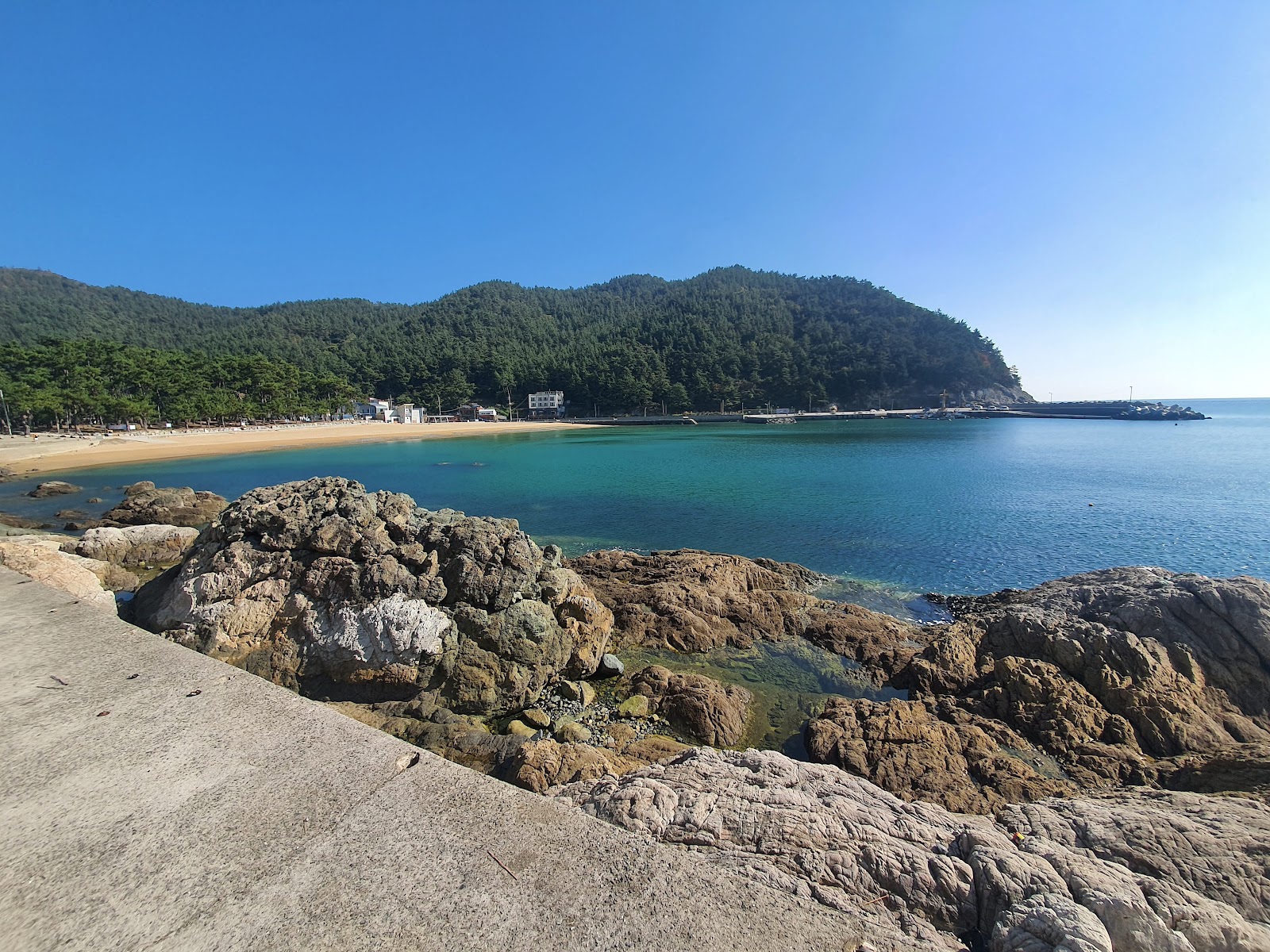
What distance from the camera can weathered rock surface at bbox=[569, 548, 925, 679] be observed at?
10859 mm

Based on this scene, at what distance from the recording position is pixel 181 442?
5572cm

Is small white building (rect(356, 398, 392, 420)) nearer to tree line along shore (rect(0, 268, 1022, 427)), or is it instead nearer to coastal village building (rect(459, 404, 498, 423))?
tree line along shore (rect(0, 268, 1022, 427))

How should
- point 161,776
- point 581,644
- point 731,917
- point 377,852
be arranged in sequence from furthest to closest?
1. point 581,644
2. point 161,776
3. point 377,852
4. point 731,917

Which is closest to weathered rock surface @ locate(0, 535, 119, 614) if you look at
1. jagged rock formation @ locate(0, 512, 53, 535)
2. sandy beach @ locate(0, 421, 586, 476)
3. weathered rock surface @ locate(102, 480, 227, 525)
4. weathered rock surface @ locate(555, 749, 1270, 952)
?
weathered rock surface @ locate(555, 749, 1270, 952)

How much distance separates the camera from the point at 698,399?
12175 cm

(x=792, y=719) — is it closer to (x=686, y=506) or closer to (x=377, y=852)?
(x=377, y=852)

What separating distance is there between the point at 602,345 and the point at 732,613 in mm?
132795

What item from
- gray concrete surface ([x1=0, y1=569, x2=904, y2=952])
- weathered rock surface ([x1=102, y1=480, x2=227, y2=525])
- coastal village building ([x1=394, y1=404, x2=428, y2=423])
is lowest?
weathered rock surface ([x1=102, y1=480, x2=227, y2=525])

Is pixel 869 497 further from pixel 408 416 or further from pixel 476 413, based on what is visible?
pixel 476 413

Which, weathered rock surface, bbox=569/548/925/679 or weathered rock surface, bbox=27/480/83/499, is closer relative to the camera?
weathered rock surface, bbox=569/548/925/679

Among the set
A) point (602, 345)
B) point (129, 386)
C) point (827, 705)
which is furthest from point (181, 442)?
point (602, 345)

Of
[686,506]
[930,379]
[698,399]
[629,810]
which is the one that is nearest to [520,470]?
[686,506]

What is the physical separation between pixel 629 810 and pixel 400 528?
7.06 m

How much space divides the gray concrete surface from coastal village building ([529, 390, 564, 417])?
120 metres
